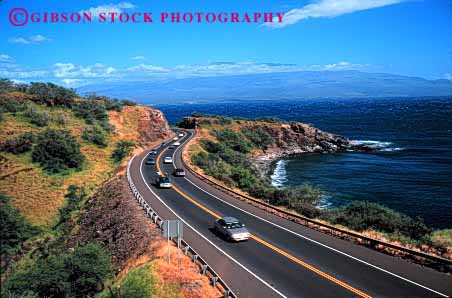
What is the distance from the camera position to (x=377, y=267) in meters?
18.2

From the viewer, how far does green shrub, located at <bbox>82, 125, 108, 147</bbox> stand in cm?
5877

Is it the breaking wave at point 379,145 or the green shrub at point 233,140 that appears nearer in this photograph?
the green shrub at point 233,140

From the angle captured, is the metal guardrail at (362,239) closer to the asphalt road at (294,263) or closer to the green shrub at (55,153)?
the asphalt road at (294,263)

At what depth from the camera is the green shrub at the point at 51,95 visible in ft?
229

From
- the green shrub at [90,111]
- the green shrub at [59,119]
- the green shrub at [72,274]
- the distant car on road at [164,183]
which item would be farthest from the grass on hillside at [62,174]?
the distant car on road at [164,183]

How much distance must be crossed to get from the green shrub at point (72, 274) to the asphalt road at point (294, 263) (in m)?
5.70

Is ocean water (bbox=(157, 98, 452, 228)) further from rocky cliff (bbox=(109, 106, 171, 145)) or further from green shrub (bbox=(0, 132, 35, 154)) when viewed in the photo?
green shrub (bbox=(0, 132, 35, 154))

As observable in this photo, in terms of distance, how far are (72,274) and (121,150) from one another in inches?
1671

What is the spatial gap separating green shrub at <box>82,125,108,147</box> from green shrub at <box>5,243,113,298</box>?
1609 inches

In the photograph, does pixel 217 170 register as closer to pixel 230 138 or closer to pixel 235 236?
pixel 235 236

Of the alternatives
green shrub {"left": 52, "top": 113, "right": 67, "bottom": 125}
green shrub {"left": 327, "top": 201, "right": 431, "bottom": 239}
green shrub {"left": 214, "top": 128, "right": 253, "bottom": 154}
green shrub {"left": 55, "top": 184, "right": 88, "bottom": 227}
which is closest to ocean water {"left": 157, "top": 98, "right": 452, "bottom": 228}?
green shrub {"left": 214, "top": 128, "right": 253, "bottom": 154}

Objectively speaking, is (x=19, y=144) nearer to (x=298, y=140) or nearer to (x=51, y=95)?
(x=51, y=95)


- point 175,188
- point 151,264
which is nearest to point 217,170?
point 175,188

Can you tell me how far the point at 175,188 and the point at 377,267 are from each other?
24850mm
